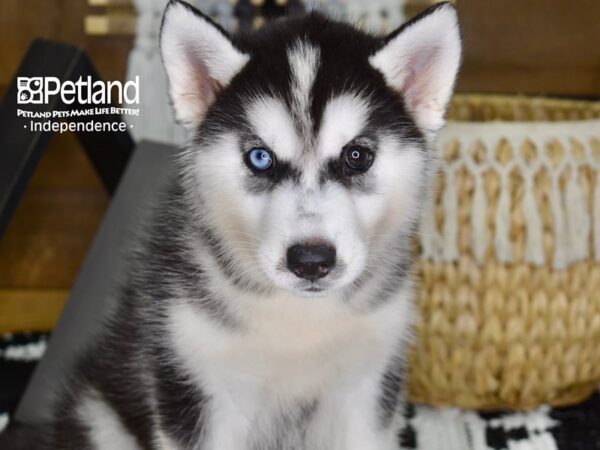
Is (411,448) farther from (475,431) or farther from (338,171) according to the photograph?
(338,171)

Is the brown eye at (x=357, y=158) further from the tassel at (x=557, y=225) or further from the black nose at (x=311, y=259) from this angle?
the tassel at (x=557, y=225)

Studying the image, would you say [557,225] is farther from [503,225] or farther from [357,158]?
[357,158]

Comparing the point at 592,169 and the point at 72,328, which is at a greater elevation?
the point at 592,169

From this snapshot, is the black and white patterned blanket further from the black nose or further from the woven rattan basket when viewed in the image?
the black nose

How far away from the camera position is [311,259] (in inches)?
44.3

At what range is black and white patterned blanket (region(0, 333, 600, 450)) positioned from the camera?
1.91m

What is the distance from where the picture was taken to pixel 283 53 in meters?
1.27

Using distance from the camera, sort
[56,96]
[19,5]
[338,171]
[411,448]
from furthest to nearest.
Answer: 1. [19,5]
2. [56,96]
3. [411,448]
4. [338,171]

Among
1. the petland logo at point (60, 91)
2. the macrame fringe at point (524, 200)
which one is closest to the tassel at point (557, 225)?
the macrame fringe at point (524, 200)

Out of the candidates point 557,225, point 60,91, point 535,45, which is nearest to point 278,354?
point 557,225

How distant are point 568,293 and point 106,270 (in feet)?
3.66

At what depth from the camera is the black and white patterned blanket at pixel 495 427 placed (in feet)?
6.26

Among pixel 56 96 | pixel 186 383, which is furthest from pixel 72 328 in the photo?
pixel 186 383

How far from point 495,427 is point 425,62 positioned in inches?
40.3
